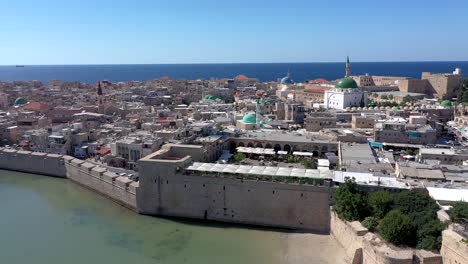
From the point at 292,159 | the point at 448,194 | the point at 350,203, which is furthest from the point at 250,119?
the point at 448,194

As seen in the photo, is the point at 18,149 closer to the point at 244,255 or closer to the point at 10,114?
the point at 10,114

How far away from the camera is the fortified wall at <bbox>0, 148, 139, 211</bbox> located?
91.2ft

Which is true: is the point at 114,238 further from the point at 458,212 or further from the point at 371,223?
the point at 458,212

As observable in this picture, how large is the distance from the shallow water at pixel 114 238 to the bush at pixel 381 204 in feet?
10.7

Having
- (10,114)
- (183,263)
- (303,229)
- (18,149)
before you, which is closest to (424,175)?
(303,229)

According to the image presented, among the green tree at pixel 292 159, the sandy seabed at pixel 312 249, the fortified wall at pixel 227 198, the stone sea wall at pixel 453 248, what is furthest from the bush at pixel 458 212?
the green tree at pixel 292 159

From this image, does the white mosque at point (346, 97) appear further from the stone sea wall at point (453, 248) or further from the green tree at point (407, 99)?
the stone sea wall at point (453, 248)

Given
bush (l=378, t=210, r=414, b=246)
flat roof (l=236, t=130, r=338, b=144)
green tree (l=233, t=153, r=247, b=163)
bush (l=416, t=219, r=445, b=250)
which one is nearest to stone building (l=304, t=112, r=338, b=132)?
flat roof (l=236, t=130, r=338, b=144)

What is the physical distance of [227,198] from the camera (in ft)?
80.1

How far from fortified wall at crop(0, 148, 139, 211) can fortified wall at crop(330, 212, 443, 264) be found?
43.7 feet

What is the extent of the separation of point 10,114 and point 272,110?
33177 millimetres

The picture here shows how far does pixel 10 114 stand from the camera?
1993 inches

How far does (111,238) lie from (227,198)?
706 cm

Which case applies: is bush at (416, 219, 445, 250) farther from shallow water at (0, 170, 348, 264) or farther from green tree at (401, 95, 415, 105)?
green tree at (401, 95, 415, 105)
